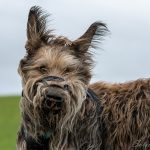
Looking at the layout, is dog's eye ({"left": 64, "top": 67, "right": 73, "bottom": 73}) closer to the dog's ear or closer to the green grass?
the dog's ear

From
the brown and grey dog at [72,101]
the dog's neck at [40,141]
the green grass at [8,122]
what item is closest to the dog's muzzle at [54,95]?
the brown and grey dog at [72,101]

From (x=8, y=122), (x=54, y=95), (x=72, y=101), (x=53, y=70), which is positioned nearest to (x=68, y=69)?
(x=53, y=70)

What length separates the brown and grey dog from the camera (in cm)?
1404

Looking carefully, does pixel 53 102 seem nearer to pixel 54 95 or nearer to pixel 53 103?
pixel 53 103

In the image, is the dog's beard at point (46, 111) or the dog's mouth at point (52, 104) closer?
the dog's mouth at point (52, 104)

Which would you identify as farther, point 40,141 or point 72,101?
point 40,141

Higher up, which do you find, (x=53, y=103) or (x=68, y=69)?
(x=68, y=69)

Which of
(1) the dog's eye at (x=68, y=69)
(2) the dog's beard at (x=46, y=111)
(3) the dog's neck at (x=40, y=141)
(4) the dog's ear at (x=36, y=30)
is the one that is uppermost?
(4) the dog's ear at (x=36, y=30)

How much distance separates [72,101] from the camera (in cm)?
1404

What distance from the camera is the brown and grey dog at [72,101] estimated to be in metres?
14.0

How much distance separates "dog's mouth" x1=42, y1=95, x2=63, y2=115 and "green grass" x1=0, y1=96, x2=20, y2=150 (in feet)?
30.9

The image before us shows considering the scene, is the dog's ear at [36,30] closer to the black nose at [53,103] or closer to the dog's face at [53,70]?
the dog's face at [53,70]

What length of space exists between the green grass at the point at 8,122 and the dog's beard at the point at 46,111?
8.96m

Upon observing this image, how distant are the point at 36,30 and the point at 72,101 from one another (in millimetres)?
1367
